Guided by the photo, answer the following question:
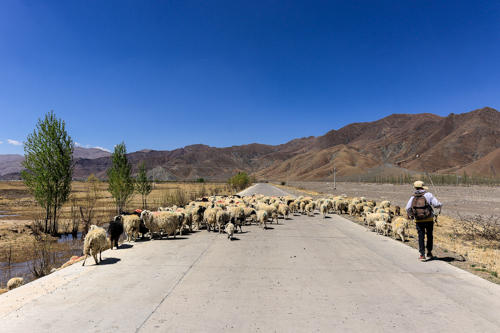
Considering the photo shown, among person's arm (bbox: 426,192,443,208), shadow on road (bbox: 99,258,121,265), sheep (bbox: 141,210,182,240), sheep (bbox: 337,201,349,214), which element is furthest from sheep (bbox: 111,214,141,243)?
sheep (bbox: 337,201,349,214)

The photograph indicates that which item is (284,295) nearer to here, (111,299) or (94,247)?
(111,299)

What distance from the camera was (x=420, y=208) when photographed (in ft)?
27.2

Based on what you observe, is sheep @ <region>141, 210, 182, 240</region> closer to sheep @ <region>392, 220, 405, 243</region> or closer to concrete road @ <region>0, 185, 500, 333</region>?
concrete road @ <region>0, 185, 500, 333</region>

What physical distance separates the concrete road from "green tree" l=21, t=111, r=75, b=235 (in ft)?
40.3

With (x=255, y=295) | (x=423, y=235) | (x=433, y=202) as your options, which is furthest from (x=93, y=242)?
(x=433, y=202)

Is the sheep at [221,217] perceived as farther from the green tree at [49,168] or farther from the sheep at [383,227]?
the green tree at [49,168]

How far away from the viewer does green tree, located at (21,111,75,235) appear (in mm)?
17547

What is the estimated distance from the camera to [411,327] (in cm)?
439

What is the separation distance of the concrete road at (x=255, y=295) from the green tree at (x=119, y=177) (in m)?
16.3

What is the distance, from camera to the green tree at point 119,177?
2380 cm

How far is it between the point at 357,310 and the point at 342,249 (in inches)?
195

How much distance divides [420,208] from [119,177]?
22751 mm

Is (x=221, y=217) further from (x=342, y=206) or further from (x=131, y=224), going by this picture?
(x=342, y=206)

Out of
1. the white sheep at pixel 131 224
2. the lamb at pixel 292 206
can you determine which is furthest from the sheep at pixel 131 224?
the lamb at pixel 292 206
